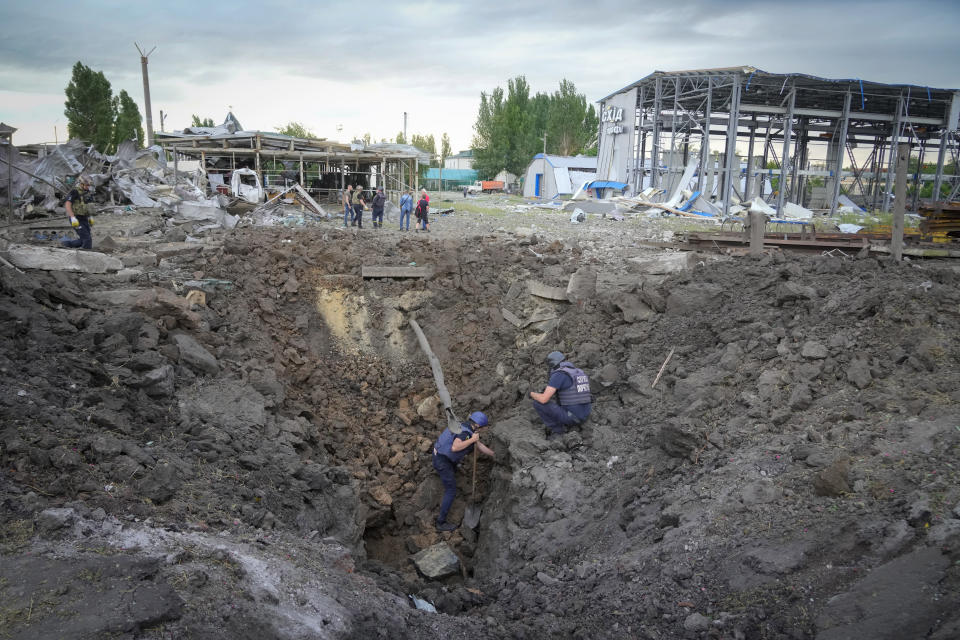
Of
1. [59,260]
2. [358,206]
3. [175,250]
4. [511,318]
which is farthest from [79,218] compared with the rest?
[358,206]

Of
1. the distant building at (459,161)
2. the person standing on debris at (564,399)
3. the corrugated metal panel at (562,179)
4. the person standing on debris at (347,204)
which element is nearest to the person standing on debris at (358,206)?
the person standing on debris at (347,204)

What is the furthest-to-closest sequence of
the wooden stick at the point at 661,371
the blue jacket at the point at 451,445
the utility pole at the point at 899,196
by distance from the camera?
the utility pole at the point at 899,196 → the blue jacket at the point at 451,445 → the wooden stick at the point at 661,371

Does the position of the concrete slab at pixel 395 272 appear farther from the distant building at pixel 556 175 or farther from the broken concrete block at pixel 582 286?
the distant building at pixel 556 175

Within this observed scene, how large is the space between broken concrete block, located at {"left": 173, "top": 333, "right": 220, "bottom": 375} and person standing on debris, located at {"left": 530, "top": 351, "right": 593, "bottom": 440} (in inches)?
153

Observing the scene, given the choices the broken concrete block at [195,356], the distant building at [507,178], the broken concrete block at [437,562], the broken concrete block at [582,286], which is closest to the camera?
the broken concrete block at [437,562]

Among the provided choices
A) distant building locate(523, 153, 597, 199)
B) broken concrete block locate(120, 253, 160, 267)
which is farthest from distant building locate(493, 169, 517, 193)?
broken concrete block locate(120, 253, 160, 267)

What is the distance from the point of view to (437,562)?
7043 millimetres

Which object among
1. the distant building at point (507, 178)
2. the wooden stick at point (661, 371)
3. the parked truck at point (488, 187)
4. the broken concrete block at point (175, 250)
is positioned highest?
the distant building at point (507, 178)

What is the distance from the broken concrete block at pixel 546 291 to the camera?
10031 mm

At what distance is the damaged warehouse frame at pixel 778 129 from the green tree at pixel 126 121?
1164 inches

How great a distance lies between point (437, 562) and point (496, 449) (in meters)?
1.67

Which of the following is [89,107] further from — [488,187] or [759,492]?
[759,492]

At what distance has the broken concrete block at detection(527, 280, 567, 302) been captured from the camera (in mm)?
10031

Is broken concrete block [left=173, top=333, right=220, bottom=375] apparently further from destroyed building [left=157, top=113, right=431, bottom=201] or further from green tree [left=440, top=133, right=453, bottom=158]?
green tree [left=440, top=133, right=453, bottom=158]
